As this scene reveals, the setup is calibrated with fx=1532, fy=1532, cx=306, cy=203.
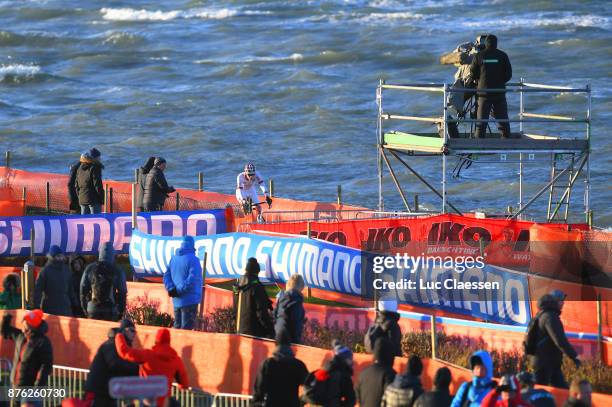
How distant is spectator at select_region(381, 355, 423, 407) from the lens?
1344 cm

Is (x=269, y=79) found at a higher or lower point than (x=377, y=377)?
higher

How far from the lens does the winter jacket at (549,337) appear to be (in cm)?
1535

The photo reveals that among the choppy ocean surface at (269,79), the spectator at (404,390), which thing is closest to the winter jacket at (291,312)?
the spectator at (404,390)

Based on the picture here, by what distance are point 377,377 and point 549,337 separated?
241 cm

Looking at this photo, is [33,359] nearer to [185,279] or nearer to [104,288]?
[104,288]

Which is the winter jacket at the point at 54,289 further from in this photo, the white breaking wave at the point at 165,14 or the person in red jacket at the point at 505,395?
the white breaking wave at the point at 165,14

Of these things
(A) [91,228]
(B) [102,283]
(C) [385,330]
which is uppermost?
(A) [91,228]

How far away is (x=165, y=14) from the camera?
9125 cm

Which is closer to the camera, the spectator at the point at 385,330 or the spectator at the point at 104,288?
the spectator at the point at 385,330

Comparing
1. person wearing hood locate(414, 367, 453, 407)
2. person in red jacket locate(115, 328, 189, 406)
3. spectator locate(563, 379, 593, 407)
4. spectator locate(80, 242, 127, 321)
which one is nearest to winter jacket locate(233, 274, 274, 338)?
spectator locate(80, 242, 127, 321)

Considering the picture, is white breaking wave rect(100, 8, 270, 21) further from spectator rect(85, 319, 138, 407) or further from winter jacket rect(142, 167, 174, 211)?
spectator rect(85, 319, 138, 407)

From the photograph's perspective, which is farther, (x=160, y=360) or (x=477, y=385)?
(x=160, y=360)

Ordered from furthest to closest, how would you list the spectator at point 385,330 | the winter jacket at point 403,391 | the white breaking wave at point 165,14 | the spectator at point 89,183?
1. the white breaking wave at point 165,14
2. the spectator at point 89,183
3. the spectator at point 385,330
4. the winter jacket at point 403,391

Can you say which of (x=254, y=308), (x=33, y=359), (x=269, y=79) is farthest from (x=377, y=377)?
(x=269, y=79)
